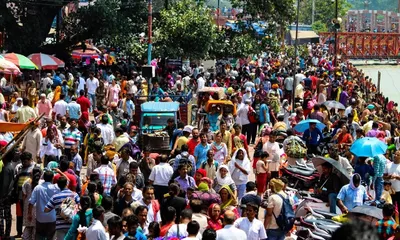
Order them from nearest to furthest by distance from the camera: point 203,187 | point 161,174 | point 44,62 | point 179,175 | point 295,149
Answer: point 203,187
point 179,175
point 161,174
point 295,149
point 44,62

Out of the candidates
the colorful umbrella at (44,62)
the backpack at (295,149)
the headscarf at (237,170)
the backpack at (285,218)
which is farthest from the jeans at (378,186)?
the colorful umbrella at (44,62)

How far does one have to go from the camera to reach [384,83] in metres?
70.0

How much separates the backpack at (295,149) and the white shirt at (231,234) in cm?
617

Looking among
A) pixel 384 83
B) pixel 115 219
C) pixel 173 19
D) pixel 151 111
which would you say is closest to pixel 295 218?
pixel 115 219

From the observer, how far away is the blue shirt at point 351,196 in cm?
1194

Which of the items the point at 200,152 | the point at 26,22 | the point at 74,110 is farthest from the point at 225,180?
the point at 26,22

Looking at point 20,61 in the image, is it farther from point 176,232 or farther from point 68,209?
point 176,232

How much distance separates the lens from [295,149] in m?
15.2

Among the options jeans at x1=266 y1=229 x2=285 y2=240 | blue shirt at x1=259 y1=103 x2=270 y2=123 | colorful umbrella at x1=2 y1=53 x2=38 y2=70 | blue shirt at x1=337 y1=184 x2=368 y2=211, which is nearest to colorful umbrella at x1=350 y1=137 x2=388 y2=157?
blue shirt at x1=337 y1=184 x2=368 y2=211

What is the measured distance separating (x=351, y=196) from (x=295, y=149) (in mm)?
3281

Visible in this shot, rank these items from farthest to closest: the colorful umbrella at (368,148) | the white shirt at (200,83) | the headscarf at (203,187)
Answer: the white shirt at (200,83) → the colorful umbrella at (368,148) → the headscarf at (203,187)

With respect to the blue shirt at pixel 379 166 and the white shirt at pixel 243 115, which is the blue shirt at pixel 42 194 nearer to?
the blue shirt at pixel 379 166

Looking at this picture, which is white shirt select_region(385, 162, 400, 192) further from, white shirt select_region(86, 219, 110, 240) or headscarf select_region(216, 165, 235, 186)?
white shirt select_region(86, 219, 110, 240)

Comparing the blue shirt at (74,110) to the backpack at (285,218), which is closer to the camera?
the backpack at (285,218)
